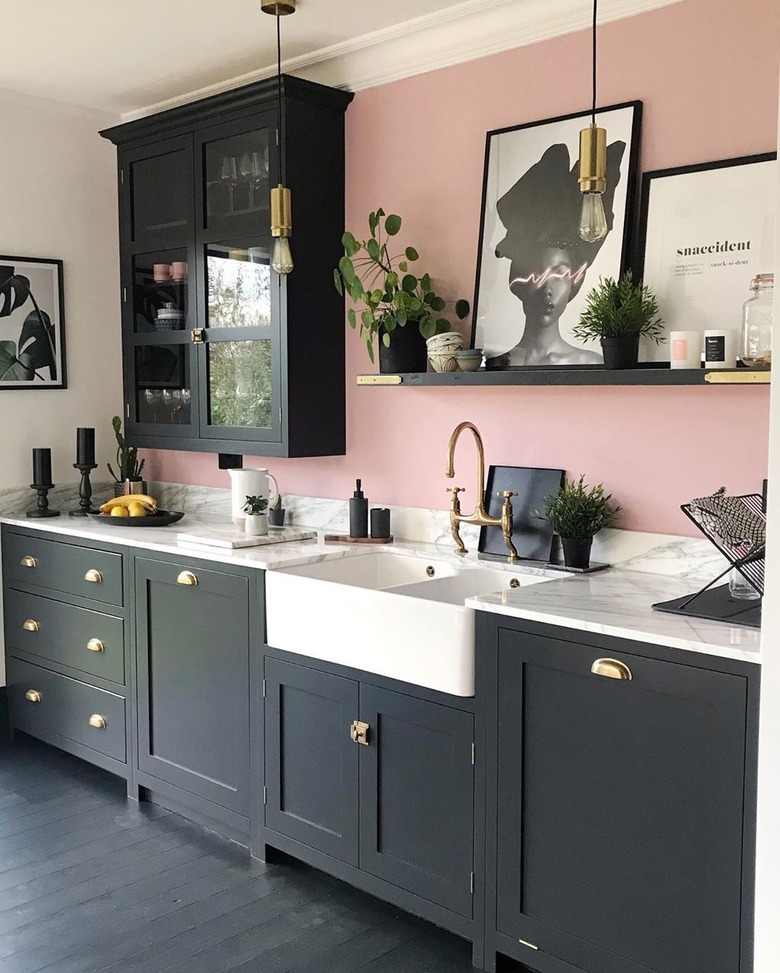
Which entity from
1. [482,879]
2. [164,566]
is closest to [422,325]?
[164,566]

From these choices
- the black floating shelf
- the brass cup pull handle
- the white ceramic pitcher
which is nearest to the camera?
the brass cup pull handle

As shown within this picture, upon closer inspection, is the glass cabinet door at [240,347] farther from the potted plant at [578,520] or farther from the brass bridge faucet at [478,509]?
the potted plant at [578,520]

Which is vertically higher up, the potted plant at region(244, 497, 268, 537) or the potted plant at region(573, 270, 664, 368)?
the potted plant at region(573, 270, 664, 368)

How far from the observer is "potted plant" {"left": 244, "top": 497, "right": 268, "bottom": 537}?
3350 mm

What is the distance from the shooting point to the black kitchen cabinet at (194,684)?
3084 millimetres

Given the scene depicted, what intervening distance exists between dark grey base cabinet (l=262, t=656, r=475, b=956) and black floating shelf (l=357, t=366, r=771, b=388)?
2.89 feet

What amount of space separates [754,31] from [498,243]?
2.87 feet

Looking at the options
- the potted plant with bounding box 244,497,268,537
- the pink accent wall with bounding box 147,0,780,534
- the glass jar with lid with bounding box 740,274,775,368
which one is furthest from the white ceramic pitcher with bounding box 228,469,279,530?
the glass jar with lid with bounding box 740,274,775,368

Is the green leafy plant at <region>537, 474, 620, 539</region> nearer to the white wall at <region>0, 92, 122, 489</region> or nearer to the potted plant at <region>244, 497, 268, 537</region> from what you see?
the potted plant at <region>244, 497, 268, 537</region>

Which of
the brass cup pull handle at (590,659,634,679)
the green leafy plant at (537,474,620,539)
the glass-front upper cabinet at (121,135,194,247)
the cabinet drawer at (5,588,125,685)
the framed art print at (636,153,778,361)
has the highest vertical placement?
the glass-front upper cabinet at (121,135,194,247)

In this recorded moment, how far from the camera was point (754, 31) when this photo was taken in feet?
8.28

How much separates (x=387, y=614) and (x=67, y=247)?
8.10 ft

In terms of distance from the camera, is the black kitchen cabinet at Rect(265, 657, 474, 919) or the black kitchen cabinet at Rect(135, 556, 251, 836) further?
the black kitchen cabinet at Rect(135, 556, 251, 836)

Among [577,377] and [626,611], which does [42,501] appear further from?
[626,611]
